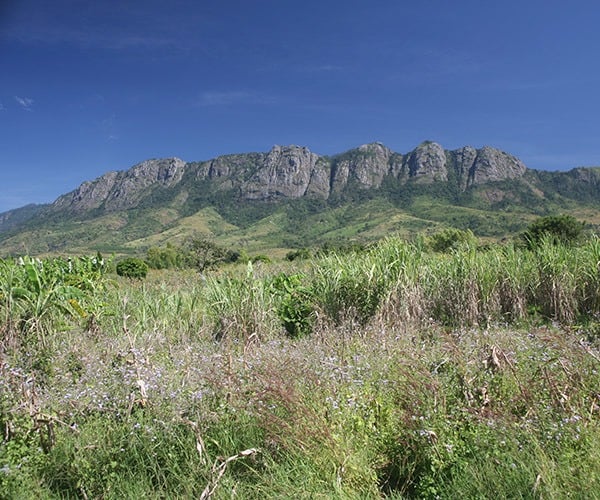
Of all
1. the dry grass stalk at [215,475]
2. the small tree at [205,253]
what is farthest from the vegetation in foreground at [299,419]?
the small tree at [205,253]

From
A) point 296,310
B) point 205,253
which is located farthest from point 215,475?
point 205,253

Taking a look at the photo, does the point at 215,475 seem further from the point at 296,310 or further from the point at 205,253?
the point at 205,253

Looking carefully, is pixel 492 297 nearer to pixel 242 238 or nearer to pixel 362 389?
pixel 362 389

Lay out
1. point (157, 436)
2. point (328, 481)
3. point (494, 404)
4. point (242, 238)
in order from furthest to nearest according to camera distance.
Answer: point (242, 238) → point (494, 404) → point (157, 436) → point (328, 481)

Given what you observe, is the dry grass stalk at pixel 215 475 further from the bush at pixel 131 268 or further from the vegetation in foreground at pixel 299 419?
the bush at pixel 131 268

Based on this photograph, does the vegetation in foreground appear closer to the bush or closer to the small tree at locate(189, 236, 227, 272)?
the bush

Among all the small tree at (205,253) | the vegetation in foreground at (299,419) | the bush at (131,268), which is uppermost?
the small tree at (205,253)

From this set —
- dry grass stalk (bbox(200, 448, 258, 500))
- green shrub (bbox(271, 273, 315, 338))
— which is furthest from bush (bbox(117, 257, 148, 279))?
dry grass stalk (bbox(200, 448, 258, 500))

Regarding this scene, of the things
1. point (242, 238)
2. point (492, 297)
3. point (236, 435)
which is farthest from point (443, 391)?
point (242, 238)

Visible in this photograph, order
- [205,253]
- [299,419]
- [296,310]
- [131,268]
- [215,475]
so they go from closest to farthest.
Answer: [215,475] < [299,419] < [296,310] < [131,268] < [205,253]

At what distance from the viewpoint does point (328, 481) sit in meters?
2.35

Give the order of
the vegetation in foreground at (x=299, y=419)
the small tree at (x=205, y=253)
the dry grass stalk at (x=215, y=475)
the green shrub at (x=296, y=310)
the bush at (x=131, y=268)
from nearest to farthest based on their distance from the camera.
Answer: the dry grass stalk at (x=215, y=475) → the vegetation in foreground at (x=299, y=419) → the green shrub at (x=296, y=310) → the bush at (x=131, y=268) → the small tree at (x=205, y=253)

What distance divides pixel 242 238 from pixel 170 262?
504 ft

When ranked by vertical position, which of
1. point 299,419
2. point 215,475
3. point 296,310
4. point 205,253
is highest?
point 205,253
